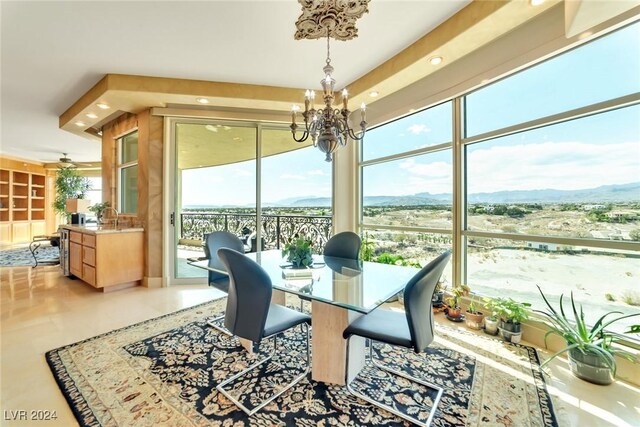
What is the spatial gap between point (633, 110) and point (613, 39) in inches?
22.7

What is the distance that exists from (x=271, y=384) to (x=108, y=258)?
10.8ft

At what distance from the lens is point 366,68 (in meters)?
3.29

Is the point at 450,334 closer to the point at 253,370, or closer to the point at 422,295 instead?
the point at 422,295

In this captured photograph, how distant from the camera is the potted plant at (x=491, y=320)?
2.58 metres

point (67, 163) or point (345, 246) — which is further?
point (67, 163)

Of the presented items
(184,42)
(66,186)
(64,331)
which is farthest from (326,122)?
(66,186)

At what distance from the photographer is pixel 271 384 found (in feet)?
6.13

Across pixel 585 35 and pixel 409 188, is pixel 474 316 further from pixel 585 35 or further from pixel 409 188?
pixel 585 35

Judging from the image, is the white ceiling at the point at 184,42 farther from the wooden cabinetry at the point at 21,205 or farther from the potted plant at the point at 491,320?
the wooden cabinetry at the point at 21,205

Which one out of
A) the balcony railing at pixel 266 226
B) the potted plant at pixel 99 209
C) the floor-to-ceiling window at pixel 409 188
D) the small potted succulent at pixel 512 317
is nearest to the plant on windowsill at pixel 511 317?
the small potted succulent at pixel 512 317

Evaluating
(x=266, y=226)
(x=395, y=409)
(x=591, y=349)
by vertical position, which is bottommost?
(x=395, y=409)

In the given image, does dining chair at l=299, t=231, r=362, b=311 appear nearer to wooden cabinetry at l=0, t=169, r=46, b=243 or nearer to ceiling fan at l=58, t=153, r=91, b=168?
ceiling fan at l=58, t=153, r=91, b=168

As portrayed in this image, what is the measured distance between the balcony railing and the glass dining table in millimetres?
2481

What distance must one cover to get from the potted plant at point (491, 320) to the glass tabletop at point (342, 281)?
100 centimetres
